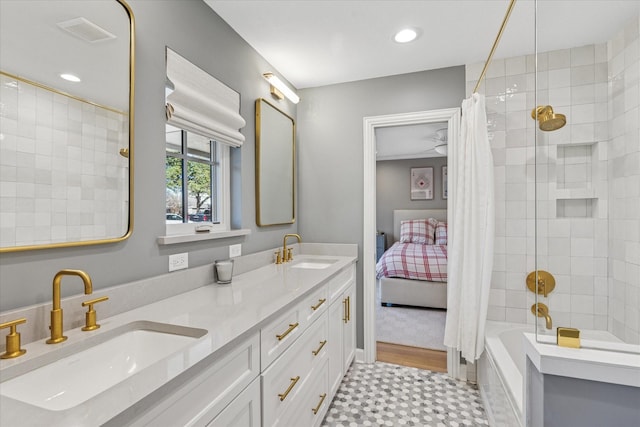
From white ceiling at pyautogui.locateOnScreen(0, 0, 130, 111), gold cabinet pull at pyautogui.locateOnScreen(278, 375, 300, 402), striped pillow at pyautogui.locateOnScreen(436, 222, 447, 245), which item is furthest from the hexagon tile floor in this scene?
striped pillow at pyautogui.locateOnScreen(436, 222, 447, 245)

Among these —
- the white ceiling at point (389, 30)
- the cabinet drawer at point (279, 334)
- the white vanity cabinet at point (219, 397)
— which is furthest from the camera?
the white ceiling at point (389, 30)

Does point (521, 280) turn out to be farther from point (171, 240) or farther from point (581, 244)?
point (171, 240)

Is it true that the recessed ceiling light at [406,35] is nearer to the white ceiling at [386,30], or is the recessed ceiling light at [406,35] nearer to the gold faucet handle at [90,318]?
the white ceiling at [386,30]

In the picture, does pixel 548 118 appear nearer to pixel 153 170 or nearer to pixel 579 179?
pixel 579 179

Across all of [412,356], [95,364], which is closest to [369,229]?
[412,356]

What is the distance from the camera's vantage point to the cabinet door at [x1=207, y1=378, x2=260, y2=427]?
932 mm

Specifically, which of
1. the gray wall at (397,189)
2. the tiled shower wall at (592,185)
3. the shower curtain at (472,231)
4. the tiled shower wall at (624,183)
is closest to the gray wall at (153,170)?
the shower curtain at (472,231)

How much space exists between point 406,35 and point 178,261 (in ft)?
6.42

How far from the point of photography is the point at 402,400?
6.97 ft

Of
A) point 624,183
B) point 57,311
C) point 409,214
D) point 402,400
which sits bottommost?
point 402,400

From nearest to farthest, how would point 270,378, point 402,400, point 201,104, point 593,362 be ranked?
1. point 593,362
2. point 270,378
3. point 201,104
4. point 402,400

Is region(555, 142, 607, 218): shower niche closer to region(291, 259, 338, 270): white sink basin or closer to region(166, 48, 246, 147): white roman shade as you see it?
region(291, 259, 338, 270): white sink basin

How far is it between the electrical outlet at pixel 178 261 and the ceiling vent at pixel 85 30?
926 millimetres

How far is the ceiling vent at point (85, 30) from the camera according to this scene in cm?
108
